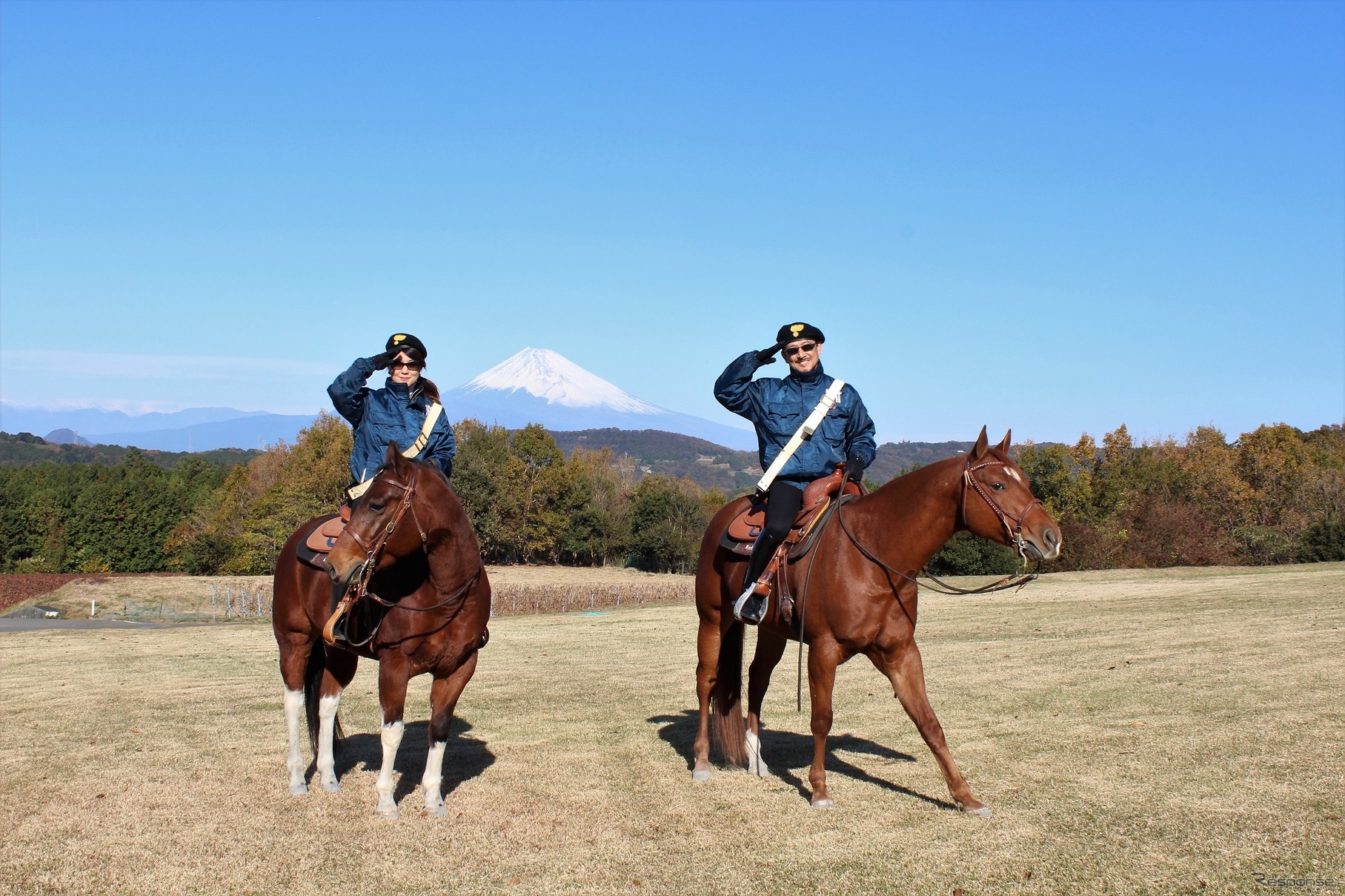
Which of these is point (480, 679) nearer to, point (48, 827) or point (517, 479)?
point (48, 827)

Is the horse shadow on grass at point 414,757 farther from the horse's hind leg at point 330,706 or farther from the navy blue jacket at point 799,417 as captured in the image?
the navy blue jacket at point 799,417

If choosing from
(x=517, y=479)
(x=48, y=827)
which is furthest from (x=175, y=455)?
(x=48, y=827)

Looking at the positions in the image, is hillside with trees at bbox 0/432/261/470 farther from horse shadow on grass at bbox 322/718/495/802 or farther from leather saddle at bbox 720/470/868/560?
leather saddle at bbox 720/470/868/560

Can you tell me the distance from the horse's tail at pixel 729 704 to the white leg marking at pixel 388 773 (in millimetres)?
2897

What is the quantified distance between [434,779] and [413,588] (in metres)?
1.47

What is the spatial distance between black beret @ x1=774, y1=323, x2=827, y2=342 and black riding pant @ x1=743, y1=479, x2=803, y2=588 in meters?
1.22

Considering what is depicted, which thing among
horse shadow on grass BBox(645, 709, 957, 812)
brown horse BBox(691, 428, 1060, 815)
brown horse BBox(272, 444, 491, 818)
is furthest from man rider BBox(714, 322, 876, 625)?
brown horse BBox(272, 444, 491, 818)

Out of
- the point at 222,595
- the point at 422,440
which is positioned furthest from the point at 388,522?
the point at 222,595

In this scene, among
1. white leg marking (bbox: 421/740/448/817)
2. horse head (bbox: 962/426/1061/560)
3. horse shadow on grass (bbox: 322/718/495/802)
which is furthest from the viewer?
horse shadow on grass (bbox: 322/718/495/802)

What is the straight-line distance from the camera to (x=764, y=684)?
9227mm

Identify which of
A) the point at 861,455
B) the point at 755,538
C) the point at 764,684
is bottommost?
the point at 764,684

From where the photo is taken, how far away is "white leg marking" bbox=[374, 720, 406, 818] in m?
7.45

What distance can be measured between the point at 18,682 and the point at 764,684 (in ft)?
46.3

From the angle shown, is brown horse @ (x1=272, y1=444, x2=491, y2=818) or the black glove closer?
brown horse @ (x1=272, y1=444, x2=491, y2=818)
